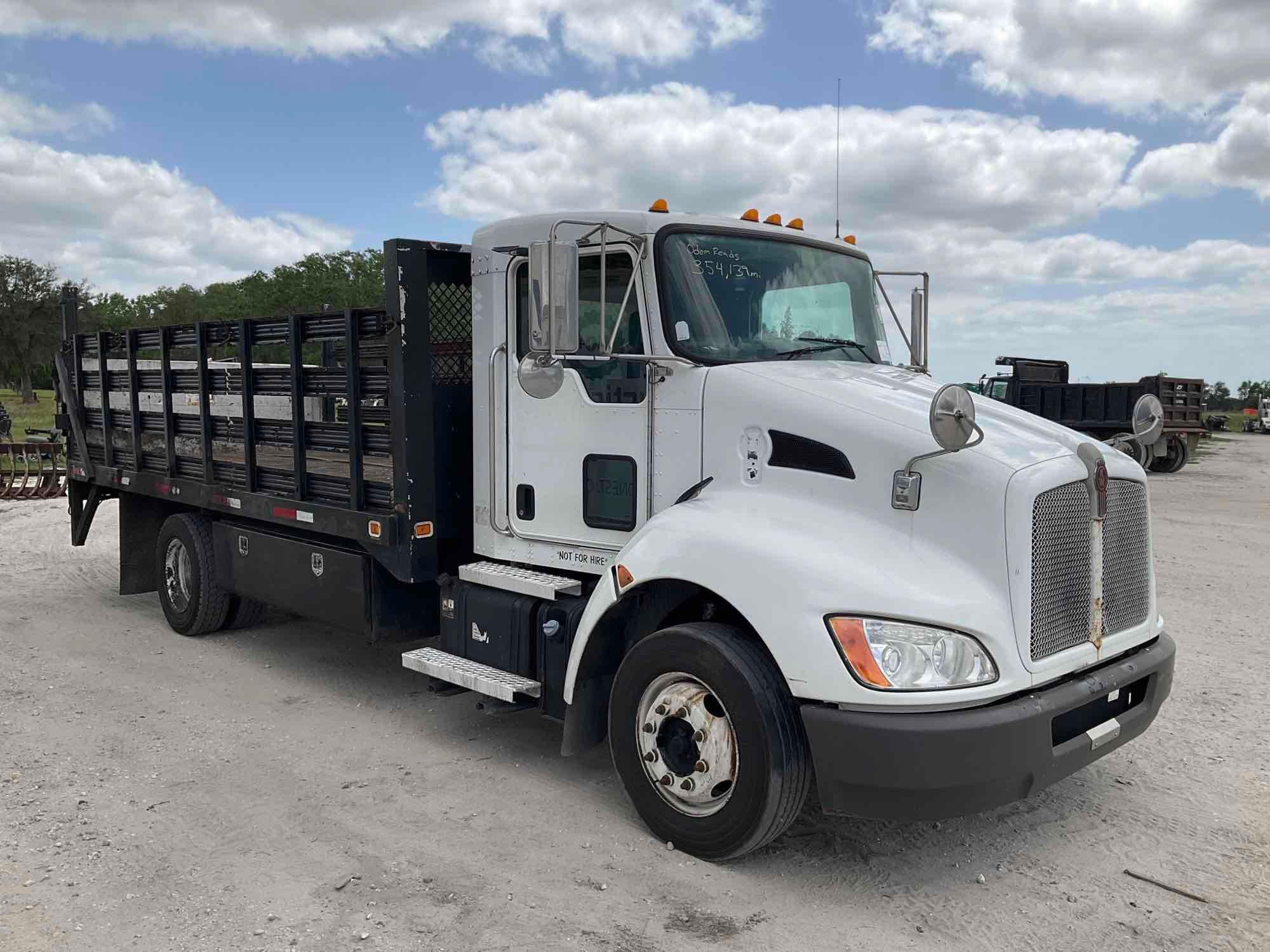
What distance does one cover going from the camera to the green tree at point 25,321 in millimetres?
48688

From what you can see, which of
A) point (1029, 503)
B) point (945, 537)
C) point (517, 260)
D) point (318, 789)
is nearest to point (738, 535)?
point (945, 537)

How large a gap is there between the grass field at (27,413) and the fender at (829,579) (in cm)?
2754

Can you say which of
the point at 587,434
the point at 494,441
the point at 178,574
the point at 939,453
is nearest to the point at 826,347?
the point at 587,434

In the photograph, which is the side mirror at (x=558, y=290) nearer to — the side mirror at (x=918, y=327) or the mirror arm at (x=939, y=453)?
the mirror arm at (x=939, y=453)

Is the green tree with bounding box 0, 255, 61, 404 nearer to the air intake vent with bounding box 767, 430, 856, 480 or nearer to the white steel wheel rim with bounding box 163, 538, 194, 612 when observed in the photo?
the white steel wheel rim with bounding box 163, 538, 194, 612

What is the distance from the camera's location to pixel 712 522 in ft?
13.7

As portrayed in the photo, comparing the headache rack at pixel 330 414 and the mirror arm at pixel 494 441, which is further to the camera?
the headache rack at pixel 330 414

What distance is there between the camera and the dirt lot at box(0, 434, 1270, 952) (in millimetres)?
3705

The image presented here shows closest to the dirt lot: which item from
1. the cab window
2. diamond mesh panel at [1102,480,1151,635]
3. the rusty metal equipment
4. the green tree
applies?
diamond mesh panel at [1102,480,1151,635]

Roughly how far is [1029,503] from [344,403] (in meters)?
3.92

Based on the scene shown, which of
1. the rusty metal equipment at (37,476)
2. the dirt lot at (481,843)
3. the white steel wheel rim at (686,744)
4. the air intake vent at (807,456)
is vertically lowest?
the dirt lot at (481,843)

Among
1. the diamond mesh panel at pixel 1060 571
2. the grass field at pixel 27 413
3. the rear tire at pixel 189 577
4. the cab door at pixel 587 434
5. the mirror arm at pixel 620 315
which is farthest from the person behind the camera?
the grass field at pixel 27 413

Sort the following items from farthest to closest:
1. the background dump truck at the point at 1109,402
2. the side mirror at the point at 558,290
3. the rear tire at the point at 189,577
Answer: the background dump truck at the point at 1109,402 < the rear tire at the point at 189,577 < the side mirror at the point at 558,290

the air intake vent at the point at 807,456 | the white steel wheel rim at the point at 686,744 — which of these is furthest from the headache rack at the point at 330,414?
the air intake vent at the point at 807,456
